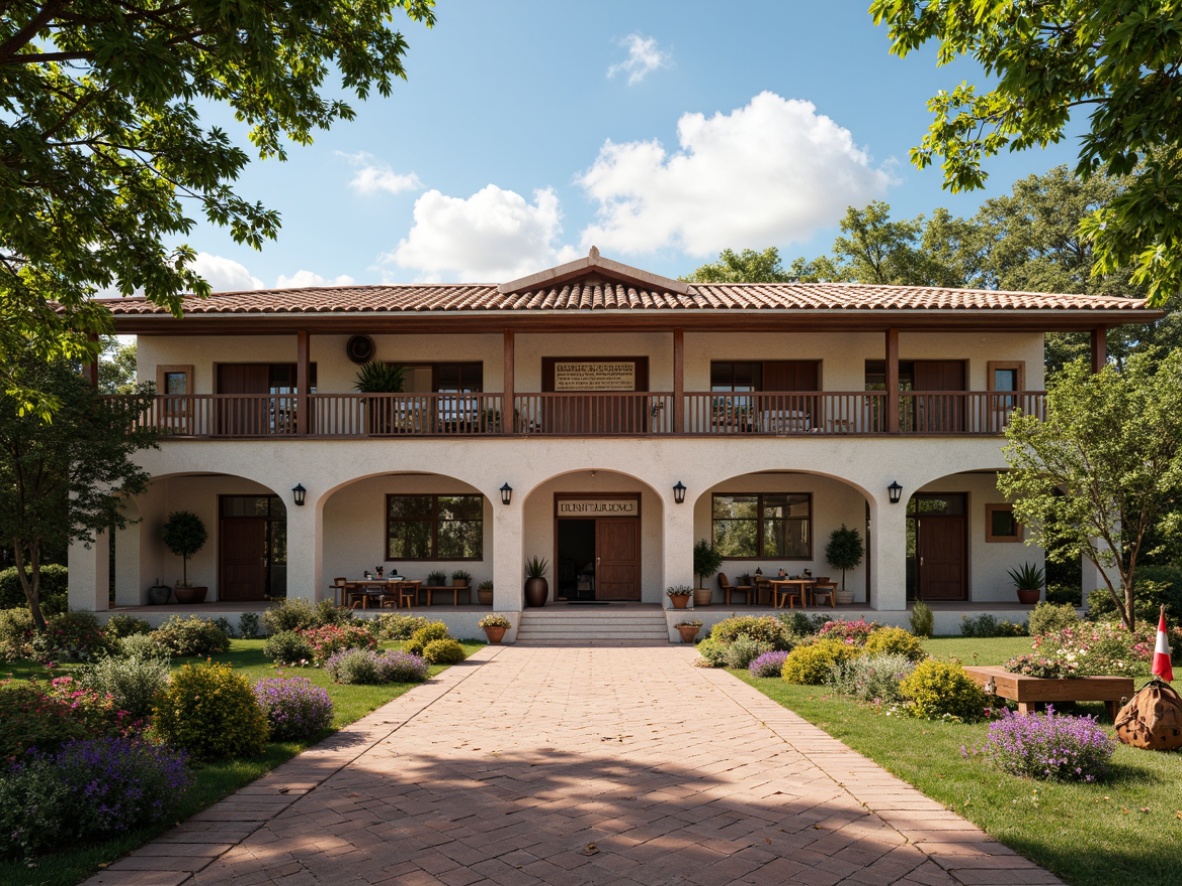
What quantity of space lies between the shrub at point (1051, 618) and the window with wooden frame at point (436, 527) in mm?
11750

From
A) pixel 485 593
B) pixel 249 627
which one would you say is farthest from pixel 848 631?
pixel 249 627

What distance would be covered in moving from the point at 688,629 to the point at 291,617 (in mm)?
7612

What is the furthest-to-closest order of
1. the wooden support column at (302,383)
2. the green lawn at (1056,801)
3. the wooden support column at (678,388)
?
the wooden support column at (302,383)
the wooden support column at (678,388)
the green lawn at (1056,801)

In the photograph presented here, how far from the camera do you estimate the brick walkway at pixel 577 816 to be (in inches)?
179

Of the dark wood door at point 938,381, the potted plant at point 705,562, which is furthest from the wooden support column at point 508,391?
the dark wood door at point 938,381

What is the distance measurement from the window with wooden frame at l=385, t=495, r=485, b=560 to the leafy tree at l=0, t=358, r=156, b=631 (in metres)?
5.68

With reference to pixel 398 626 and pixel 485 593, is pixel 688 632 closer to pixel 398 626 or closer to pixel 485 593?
pixel 485 593

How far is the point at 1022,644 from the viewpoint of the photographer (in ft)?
47.6

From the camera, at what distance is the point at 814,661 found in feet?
35.8

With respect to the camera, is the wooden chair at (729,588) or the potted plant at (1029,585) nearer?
the wooden chair at (729,588)

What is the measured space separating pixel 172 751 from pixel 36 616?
31.7 ft

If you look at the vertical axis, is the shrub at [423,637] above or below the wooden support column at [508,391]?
below

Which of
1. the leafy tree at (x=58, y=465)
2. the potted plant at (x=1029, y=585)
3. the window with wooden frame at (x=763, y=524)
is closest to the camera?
the leafy tree at (x=58, y=465)

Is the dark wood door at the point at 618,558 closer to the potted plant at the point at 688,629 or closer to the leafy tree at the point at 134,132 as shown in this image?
the potted plant at the point at 688,629
